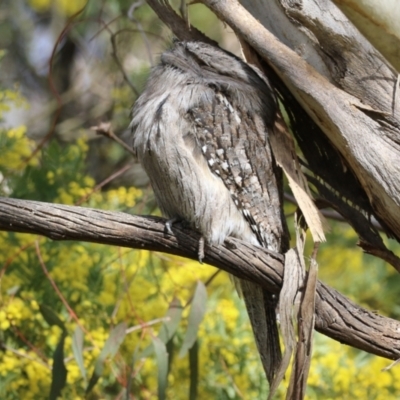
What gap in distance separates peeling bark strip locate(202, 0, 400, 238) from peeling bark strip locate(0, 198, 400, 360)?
11.1 inches

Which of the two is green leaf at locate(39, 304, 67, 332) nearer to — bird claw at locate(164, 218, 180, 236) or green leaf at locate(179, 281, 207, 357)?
green leaf at locate(179, 281, 207, 357)

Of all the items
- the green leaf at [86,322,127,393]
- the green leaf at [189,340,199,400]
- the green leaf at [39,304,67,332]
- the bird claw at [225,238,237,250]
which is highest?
the bird claw at [225,238,237,250]

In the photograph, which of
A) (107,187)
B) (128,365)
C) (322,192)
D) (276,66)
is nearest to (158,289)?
(128,365)

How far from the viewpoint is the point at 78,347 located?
92.7 inches

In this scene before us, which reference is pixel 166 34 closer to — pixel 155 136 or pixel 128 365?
pixel 155 136

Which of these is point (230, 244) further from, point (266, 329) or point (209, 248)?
point (266, 329)

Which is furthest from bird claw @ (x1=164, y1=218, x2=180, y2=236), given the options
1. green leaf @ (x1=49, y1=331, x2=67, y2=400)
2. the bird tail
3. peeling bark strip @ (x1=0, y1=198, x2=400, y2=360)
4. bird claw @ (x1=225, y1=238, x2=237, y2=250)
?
green leaf @ (x1=49, y1=331, x2=67, y2=400)

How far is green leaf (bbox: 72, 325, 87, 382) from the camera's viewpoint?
2.31 m

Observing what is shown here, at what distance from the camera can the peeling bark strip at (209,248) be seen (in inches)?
67.8

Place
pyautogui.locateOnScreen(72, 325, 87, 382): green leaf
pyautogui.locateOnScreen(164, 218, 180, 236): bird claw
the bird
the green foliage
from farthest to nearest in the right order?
the green foliage → pyautogui.locateOnScreen(72, 325, 87, 382): green leaf → the bird → pyautogui.locateOnScreen(164, 218, 180, 236): bird claw

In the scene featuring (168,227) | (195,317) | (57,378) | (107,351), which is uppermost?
(168,227)

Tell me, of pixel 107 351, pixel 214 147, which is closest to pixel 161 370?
pixel 107 351

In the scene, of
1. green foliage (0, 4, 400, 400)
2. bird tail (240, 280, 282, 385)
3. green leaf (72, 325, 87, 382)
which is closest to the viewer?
bird tail (240, 280, 282, 385)

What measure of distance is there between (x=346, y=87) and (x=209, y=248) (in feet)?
1.78
